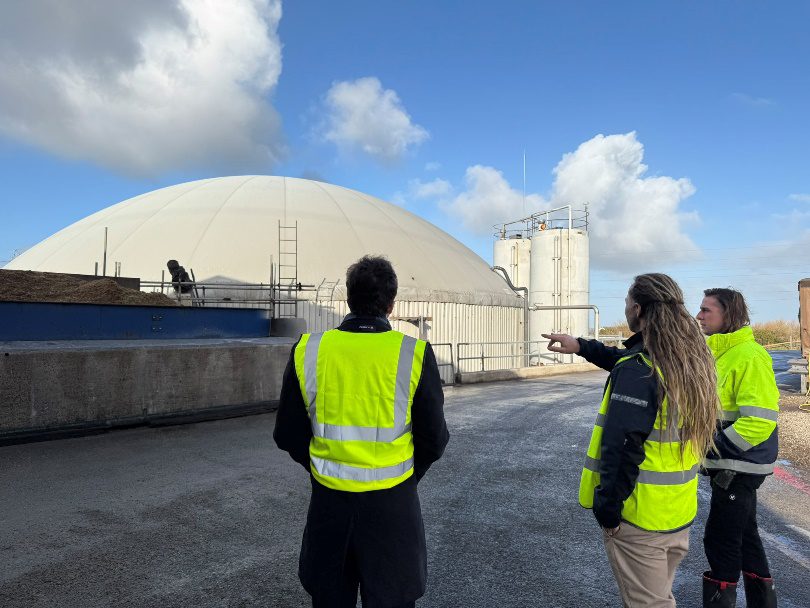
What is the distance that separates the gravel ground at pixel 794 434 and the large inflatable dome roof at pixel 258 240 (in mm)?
12048

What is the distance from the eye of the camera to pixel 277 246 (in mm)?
21016

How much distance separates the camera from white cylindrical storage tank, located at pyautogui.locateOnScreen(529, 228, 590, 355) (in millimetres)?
31344

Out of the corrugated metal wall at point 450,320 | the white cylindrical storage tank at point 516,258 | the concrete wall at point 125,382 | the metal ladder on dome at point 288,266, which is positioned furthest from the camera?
the white cylindrical storage tank at point 516,258

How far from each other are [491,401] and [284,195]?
675 inches

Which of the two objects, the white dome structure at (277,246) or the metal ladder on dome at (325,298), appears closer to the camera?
the metal ladder on dome at (325,298)

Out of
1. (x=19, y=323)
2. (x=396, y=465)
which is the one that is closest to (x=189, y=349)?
(x=19, y=323)

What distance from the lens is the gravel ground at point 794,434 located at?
7274 mm

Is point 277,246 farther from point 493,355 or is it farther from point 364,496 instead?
point 364,496

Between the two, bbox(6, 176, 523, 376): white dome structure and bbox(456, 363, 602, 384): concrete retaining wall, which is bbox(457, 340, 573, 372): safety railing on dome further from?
bbox(456, 363, 602, 384): concrete retaining wall

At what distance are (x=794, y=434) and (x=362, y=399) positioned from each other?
9.59 m

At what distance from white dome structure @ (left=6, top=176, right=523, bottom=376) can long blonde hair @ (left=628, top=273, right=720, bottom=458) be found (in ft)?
52.2

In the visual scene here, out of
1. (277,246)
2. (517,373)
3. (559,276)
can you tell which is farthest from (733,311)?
(559,276)

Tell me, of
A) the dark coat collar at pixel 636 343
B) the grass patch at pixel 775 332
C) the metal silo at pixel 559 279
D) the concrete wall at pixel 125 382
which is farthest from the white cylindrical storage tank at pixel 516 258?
the dark coat collar at pixel 636 343

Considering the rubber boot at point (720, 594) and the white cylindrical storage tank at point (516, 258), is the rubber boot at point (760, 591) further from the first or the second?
the white cylindrical storage tank at point (516, 258)
